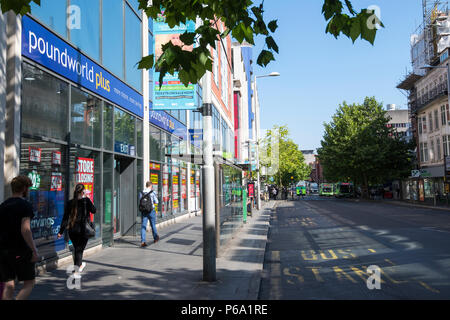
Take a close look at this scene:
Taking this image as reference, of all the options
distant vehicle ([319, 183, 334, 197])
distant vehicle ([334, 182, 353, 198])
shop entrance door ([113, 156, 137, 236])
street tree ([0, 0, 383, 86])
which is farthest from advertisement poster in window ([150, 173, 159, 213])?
distant vehicle ([319, 183, 334, 197])

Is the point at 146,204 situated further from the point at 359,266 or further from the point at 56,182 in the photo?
the point at 359,266

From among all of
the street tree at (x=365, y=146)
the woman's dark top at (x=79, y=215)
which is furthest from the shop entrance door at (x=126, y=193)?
A: the street tree at (x=365, y=146)

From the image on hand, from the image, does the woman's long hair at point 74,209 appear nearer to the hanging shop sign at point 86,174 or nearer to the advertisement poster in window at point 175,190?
the hanging shop sign at point 86,174

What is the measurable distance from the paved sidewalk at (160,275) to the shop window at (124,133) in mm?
2901

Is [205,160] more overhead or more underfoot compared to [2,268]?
more overhead

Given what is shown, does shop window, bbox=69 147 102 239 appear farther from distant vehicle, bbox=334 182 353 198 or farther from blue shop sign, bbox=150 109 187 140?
distant vehicle, bbox=334 182 353 198

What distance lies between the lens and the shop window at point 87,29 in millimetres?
9328

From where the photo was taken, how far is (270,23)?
5086mm

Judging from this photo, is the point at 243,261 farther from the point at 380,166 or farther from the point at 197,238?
the point at 380,166

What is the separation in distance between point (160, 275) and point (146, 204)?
389cm

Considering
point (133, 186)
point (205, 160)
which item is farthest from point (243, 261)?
point (133, 186)

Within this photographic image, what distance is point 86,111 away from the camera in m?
9.88

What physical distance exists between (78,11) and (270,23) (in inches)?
242

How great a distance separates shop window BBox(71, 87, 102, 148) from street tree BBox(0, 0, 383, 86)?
4699 mm
